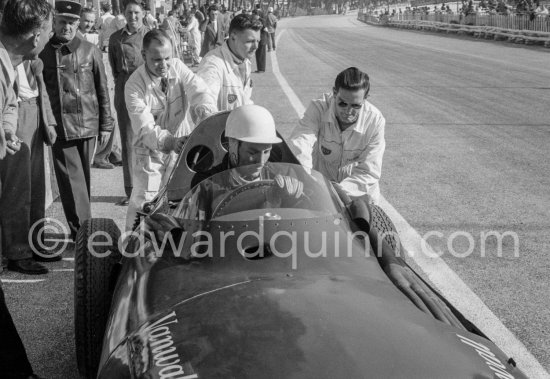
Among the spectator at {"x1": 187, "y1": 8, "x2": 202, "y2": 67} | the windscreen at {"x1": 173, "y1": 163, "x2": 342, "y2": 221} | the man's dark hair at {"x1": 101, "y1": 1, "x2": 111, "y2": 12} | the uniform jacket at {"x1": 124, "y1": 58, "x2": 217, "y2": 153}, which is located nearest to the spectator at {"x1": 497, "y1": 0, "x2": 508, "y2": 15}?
the spectator at {"x1": 187, "y1": 8, "x2": 202, "y2": 67}

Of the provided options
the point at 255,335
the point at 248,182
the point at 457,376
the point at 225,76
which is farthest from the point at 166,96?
the point at 457,376

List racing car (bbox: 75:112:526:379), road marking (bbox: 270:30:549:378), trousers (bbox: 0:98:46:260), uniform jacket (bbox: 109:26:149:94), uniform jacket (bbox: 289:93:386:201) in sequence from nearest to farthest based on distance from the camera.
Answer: racing car (bbox: 75:112:526:379), road marking (bbox: 270:30:549:378), uniform jacket (bbox: 289:93:386:201), trousers (bbox: 0:98:46:260), uniform jacket (bbox: 109:26:149:94)

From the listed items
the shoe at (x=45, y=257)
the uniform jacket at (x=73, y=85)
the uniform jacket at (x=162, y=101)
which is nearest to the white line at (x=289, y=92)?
the uniform jacket at (x=73, y=85)

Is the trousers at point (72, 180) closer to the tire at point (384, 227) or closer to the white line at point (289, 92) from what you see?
the tire at point (384, 227)

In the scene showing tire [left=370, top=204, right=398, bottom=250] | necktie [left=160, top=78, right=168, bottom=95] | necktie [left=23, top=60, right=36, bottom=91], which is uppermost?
necktie [left=23, top=60, right=36, bottom=91]

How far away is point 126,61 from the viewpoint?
8.16 metres

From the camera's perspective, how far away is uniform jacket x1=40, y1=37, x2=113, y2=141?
20.7ft

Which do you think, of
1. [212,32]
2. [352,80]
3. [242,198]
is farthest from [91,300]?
[212,32]

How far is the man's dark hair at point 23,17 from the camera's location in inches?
168

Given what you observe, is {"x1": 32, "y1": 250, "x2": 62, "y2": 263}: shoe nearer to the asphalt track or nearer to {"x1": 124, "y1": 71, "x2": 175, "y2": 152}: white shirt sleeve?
the asphalt track

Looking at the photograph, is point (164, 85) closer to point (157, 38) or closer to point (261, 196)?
point (157, 38)

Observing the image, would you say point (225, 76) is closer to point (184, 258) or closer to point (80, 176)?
point (80, 176)

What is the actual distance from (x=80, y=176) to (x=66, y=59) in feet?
3.31

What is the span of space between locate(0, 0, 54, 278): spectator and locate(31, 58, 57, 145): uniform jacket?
0.13m
